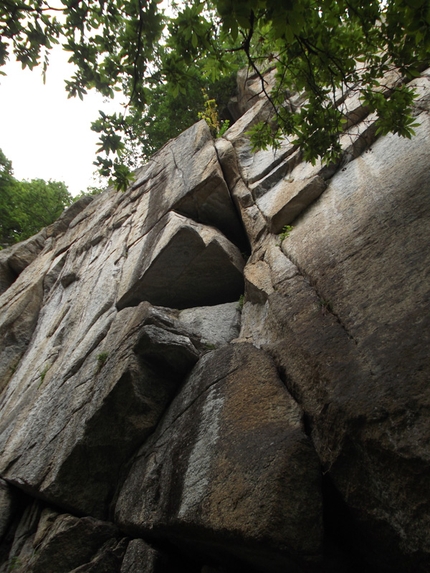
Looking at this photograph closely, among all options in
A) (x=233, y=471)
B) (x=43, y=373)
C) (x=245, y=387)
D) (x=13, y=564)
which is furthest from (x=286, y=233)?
(x=13, y=564)

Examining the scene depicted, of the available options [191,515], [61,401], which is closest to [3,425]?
[61,401]

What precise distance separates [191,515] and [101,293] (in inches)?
241

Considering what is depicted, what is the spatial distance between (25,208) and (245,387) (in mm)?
19276

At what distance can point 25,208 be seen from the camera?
64.7ft

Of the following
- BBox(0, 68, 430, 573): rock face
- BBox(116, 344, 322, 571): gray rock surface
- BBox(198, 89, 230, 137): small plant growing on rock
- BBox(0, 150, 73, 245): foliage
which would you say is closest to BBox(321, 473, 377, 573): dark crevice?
BBox(0, 68, 430, 573): rock face

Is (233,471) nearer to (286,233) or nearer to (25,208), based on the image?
(286,233)

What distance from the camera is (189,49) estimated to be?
153 inches

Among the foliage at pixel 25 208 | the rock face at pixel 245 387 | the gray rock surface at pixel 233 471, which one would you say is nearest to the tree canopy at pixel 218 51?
the rock face at pixel 245 387

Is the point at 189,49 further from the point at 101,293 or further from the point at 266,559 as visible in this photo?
the point at 101,293

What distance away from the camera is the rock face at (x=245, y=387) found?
3.10m

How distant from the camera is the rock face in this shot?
3.10 metres

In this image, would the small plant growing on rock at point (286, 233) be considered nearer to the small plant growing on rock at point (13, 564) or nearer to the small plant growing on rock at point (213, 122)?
the small plant growing on rock at point (213, 122)

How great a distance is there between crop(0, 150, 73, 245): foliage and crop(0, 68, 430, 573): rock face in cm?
1235

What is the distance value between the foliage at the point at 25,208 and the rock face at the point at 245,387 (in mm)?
12352
